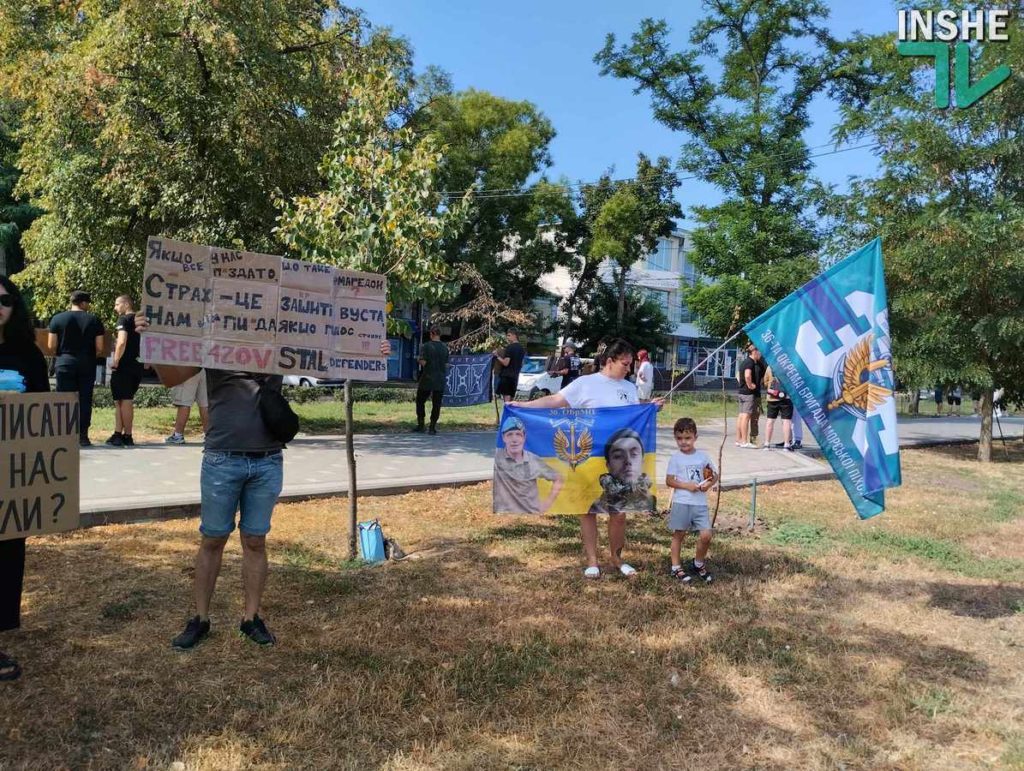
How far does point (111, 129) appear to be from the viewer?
35.1ft

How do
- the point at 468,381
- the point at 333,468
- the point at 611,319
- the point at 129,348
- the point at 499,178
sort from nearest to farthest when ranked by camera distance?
1. the point at 333,468
2. the point at 129,348
3. the point at 468,381
4. the point at 499,178
5. the point at 611,319

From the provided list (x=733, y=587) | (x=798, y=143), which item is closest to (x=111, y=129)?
(x=733, y=587)

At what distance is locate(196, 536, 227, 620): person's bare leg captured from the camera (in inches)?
162

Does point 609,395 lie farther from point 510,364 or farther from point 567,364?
point 567,364

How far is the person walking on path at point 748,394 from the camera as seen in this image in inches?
525

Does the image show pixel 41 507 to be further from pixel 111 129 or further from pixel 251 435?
pixel 111 129

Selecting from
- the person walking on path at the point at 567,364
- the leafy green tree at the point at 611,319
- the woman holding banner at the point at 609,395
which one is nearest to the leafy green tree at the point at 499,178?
the leafy green tree at the point at 611,319

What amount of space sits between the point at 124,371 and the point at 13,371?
667cm

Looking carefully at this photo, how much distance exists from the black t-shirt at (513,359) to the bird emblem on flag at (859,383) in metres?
8.43

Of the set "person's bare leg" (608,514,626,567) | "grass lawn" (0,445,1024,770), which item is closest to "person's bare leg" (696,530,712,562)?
"grass lawn" (0,445,1024,770)

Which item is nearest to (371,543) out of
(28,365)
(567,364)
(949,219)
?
(28,365)

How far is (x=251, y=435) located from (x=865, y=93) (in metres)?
27.8

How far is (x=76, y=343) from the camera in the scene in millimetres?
9383

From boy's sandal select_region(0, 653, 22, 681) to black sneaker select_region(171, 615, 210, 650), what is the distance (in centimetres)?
69
